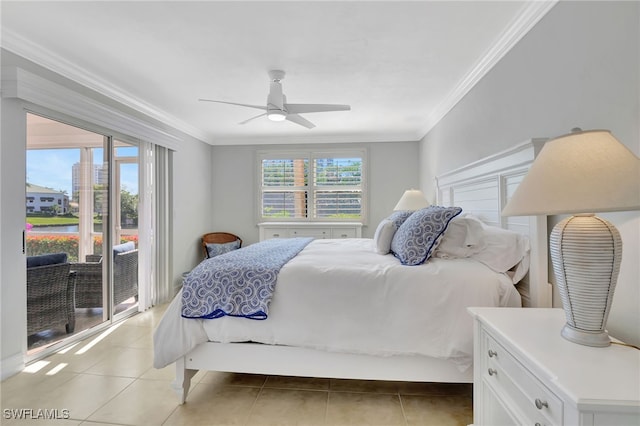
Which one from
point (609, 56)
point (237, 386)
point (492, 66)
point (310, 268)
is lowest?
point (237, 386)

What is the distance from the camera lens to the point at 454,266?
1824 mm

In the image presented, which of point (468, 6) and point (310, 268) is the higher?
point (468, 6)

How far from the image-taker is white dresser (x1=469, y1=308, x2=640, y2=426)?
775 millimetres

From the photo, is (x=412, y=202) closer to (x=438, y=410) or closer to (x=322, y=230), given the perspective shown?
(x=322, y=230)

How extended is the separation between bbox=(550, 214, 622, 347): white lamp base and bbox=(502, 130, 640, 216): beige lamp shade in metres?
0.16

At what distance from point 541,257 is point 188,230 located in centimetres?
434

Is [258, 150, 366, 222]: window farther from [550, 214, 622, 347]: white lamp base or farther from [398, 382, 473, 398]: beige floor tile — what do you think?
[550, 214, 622, 347]: white lamp base

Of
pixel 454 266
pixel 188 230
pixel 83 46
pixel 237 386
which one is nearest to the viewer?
pixel 454 266

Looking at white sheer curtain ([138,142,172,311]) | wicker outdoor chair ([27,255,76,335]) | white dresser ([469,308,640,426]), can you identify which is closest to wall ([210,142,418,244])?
white sheer curtain ([138,142,172,311])

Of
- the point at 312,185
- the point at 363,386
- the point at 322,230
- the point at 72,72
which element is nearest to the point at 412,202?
the point at 322,230

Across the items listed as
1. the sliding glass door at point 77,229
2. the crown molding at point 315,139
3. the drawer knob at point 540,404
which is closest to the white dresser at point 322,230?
the crown molding at point 315,139

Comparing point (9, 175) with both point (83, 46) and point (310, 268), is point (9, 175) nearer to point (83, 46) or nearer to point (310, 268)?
point (83, 46)

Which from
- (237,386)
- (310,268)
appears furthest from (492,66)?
(237,386)

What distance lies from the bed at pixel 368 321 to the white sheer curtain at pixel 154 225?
2200 millimetres
